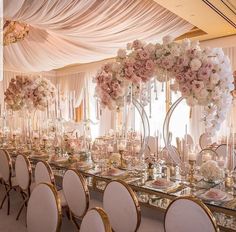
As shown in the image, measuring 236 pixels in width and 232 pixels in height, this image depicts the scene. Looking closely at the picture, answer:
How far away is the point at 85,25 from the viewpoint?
3971 millimetres

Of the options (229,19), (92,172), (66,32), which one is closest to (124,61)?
(66,32)

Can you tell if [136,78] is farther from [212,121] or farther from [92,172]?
[92,172]

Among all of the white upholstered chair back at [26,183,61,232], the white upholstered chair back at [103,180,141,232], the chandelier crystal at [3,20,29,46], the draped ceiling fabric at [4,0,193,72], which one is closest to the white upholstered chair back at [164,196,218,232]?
the white upholstered chair back at [103,180,141,232]

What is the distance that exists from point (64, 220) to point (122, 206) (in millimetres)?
1559

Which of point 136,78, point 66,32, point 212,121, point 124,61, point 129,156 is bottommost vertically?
point 129,156

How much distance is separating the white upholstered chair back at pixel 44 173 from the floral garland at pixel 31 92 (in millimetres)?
2262

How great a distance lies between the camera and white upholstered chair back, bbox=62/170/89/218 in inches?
114

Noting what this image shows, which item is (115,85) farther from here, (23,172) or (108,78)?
(23,172)

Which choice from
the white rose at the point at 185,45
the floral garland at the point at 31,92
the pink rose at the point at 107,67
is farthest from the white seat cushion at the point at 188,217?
the floral garland at the point at 31,92

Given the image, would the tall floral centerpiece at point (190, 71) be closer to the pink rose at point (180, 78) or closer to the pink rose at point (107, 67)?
the pink rose at point (180, 78)

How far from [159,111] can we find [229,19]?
3.81 metres

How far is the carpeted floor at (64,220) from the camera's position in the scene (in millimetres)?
2691

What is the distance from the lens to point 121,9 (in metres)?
3.76

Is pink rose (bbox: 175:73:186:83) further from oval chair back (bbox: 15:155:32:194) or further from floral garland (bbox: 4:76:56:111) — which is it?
floral garland (bbox: 4:76:56:111)
